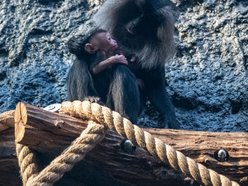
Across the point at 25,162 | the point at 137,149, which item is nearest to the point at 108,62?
the point at 137,149

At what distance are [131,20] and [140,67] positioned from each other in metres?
0.38

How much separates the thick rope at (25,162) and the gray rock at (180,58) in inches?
62.4

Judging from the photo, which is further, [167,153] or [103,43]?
[103,43]

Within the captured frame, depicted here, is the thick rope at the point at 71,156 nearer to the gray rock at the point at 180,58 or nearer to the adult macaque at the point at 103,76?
the adult macaque at the point at 103,76

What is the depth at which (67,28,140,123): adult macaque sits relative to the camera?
3633mm

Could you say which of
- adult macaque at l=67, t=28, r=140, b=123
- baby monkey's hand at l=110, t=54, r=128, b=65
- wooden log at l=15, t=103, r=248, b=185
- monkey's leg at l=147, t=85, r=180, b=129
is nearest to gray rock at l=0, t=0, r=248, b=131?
monkey's leg at l=147, t=85, r=180, b=129

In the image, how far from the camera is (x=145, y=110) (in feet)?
14.9

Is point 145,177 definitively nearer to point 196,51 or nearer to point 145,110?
point 145,110

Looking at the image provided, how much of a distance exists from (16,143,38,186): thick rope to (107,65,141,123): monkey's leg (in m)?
0.88

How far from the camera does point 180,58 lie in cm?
473

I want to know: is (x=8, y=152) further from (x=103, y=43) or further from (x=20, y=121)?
(x=103, y=43)

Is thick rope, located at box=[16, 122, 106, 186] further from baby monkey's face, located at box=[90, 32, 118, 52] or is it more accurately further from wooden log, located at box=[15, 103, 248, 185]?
baby monkey's face, located at box=[90, 32, 118, 52]

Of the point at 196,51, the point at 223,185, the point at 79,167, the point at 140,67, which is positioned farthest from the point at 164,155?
the point at 196,51

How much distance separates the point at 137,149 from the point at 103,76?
0.87 meters
